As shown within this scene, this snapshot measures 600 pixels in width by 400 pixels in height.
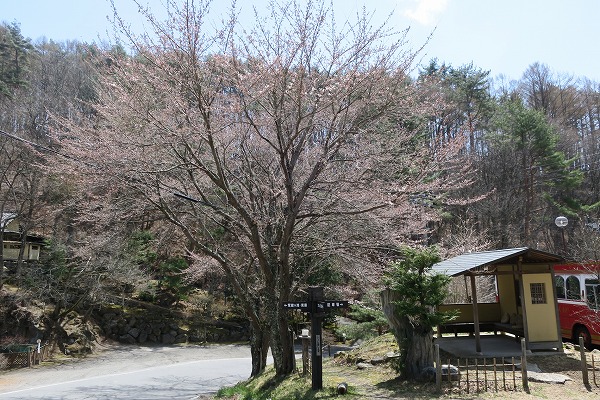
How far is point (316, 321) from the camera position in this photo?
27.6 ft

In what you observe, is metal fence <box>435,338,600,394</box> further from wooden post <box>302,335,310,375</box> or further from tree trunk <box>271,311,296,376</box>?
tree trunk <box>271,311,296,376</box>

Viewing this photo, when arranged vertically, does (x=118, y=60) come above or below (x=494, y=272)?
above

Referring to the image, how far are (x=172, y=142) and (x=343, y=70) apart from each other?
3.35 meters

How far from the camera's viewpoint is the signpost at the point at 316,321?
8.23 metres

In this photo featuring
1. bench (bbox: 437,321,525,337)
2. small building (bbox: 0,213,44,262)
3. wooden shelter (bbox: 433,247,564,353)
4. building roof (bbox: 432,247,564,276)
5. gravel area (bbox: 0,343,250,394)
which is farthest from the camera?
small building (bbox: 0,213,44,262)

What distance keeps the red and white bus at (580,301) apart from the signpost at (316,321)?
804cm

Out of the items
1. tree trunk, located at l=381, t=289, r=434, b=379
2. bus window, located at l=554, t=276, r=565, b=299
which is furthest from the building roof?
bus window, located at l=554, t=276, r=565, b=299

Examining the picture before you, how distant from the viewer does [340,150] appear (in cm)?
953

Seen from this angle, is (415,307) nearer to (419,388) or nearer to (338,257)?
(419,388)

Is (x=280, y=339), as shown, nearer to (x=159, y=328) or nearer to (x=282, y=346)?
(x=282, y=346)

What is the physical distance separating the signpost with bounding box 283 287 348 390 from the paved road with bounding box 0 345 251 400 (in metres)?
5.41

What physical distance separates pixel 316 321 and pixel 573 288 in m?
10.4

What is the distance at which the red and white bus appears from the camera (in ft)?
43.5

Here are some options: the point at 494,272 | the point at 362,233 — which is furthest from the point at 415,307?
the point at 494,272
